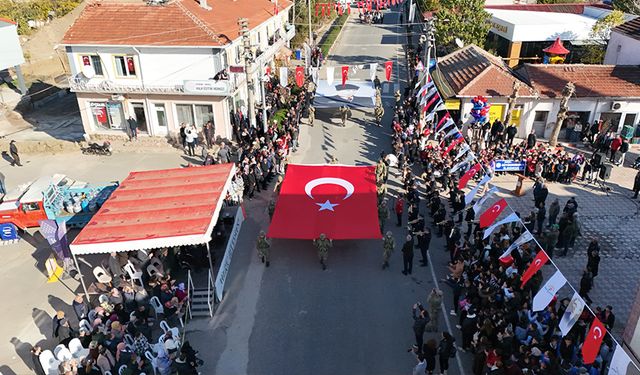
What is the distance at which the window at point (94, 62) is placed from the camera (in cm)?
2616

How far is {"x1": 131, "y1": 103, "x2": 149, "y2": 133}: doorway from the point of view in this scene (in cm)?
2696

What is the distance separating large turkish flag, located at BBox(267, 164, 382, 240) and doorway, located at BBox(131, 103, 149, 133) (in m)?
11.8

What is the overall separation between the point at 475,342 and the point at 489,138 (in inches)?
589

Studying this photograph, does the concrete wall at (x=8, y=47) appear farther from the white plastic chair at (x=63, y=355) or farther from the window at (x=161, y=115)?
the white plastic chair at (x=63, y=355)

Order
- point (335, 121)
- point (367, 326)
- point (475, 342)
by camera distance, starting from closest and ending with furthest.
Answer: point (475, 342)
point (367, 326)
point (335, 121)

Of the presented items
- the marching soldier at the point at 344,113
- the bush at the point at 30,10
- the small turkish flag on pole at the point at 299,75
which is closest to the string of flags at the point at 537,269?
the marching soldier at the point at 344,113

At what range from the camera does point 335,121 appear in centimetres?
2977

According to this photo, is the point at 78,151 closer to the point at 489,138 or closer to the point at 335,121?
the point at 335,121

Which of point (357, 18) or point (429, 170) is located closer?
point (429, 170)

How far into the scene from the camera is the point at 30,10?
5191 centimetres

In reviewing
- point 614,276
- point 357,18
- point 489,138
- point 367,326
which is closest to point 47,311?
point 367,326

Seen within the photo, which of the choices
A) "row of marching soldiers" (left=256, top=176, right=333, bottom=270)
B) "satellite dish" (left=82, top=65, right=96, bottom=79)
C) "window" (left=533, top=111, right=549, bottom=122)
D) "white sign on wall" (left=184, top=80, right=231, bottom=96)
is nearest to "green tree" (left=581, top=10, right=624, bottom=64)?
"window" (left=533, top=111, right=549, bottom=122)

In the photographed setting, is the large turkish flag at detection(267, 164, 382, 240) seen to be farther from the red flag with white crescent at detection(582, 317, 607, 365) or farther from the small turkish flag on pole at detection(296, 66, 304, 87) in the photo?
the small turkish flag on pole at detection(296, 66, 304, 87)

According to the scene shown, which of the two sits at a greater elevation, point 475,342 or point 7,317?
point 475,342
